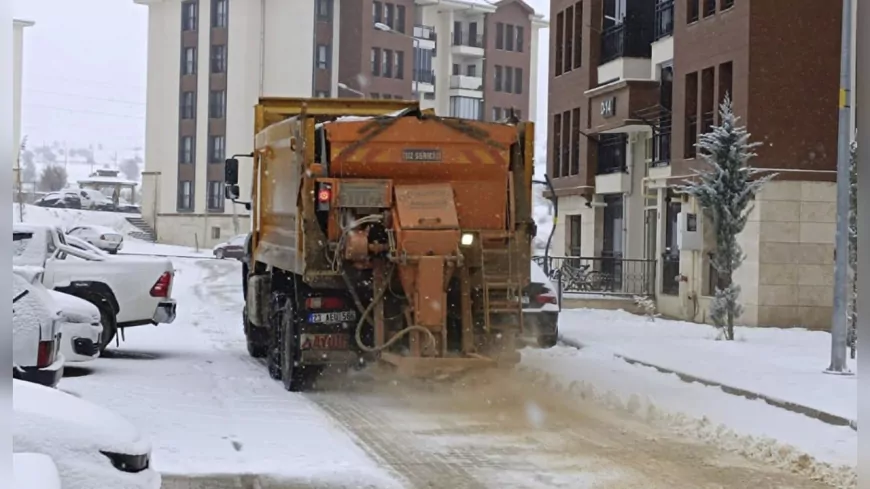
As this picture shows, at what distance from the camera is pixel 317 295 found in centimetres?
1335

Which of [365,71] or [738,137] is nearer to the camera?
[738,137]

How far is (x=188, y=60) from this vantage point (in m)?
75.8

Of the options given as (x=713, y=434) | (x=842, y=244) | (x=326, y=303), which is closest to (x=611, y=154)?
(x=842, y=244)

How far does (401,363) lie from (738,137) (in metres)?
9.98

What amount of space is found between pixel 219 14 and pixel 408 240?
64.2m

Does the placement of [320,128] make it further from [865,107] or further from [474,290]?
[865,107]

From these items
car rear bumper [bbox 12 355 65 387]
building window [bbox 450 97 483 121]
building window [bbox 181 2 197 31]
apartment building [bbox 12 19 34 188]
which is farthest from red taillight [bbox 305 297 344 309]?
building window [bbox 450 97 483 121]

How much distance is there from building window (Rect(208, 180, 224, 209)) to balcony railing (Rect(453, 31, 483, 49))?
19.2m

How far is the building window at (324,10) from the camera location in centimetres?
7231

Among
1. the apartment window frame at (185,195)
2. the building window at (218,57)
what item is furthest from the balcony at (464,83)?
the apartment window frame at (185,195)

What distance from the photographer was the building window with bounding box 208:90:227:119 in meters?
73.6

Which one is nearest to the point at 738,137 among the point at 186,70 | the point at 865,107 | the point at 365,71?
the point at 865,107

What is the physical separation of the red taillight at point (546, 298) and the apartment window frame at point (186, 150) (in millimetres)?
61128

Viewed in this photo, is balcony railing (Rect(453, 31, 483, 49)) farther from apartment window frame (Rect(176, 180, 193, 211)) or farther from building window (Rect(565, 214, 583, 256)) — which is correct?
building window (Rect(565, 214, 583, 256))
